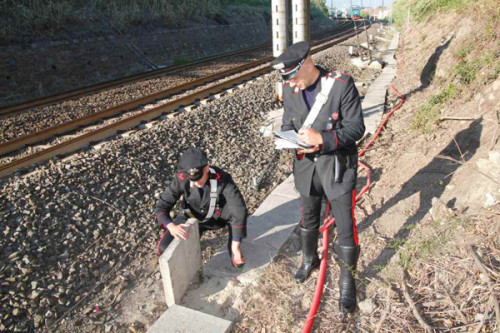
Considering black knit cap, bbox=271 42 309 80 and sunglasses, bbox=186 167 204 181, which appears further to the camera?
sunglasses, bbox=186 167 204 181

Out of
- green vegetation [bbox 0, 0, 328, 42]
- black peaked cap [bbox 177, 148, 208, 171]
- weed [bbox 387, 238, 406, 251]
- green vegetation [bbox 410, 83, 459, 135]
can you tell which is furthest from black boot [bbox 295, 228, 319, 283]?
green vegetation [bbox 0, 0, 328, 42]

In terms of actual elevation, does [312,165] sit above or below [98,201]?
above

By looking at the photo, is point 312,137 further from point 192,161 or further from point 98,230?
point 98,230

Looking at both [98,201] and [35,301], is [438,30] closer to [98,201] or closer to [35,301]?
[98,201]

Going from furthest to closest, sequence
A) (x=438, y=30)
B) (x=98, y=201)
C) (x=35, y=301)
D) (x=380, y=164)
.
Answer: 1. (x=438, y=30)
2. (x=380, y=164)
3. (x=98, y=201)
4. (x=35, y=301)

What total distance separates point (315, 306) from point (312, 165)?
1223 mm

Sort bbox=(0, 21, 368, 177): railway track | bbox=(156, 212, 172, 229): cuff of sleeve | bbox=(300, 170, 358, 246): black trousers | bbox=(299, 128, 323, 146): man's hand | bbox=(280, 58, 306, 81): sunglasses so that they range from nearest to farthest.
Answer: bbox=(299, 128, 323, 146): man's hand < bbox=(280, 58, 306, 81): sunglasses < bbox=(300, 170, 358, 246): black trousers < bbox=(156, 212, 172, 229): cuff of sleeve < bbox=(0, 21, 368, 177): railway track

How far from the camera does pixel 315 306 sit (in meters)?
2.98

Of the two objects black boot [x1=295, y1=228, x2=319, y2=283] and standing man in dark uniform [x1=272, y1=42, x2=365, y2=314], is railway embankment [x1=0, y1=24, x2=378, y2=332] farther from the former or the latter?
standing man in dark uniform [x1=272, y1=42, x2=365, y2=314]

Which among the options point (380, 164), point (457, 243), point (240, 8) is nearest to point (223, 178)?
point (457, 243)

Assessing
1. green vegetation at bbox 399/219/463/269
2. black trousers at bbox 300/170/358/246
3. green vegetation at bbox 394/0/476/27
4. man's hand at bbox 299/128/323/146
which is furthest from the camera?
green vegetation at bbox 394/0/476/27

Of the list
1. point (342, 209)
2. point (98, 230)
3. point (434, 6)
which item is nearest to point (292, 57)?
point (342, 209)

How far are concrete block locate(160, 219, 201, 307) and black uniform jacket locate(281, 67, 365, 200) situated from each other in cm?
121

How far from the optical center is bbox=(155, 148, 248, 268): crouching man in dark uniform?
11.0 ft
